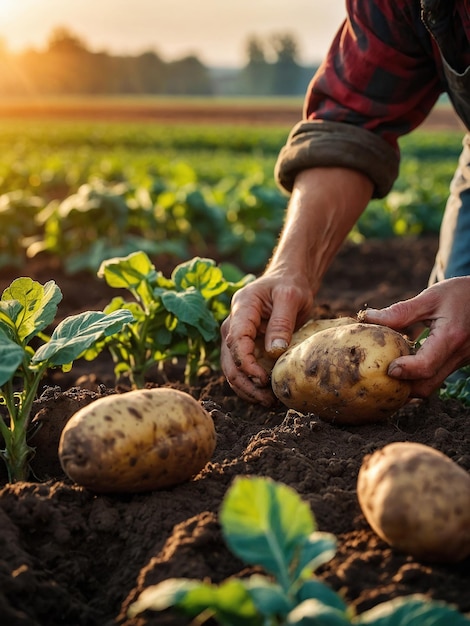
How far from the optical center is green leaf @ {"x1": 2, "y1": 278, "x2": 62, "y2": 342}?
2.26m

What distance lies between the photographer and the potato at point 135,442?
73.0 inches

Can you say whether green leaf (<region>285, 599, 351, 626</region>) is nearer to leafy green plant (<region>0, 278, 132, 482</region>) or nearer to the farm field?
the farm field

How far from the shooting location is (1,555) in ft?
5.54

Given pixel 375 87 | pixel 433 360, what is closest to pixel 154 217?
pixel 375 87

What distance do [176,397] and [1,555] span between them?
1.82 ft

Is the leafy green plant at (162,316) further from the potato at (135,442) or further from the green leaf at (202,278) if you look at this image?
the potato at (135,442)

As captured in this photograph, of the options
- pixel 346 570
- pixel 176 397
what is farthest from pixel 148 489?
pixel 346 570

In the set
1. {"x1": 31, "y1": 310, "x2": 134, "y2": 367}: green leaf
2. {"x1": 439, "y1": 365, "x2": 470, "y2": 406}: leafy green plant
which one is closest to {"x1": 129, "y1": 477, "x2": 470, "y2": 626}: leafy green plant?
{"x1": 31, "y1": 310, "x2": 134, "y2": 367}: green leaf

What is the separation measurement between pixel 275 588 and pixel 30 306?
4.22ft

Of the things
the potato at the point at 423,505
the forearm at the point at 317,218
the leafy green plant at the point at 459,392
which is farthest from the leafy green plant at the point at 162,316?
the potato at the point at 423,505

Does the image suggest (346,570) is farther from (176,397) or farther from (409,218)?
(409,218)

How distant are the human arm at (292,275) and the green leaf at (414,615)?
141cm

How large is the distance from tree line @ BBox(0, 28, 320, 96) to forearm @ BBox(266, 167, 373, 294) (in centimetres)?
9656

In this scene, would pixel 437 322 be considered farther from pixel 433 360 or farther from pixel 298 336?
pixel 298 336
